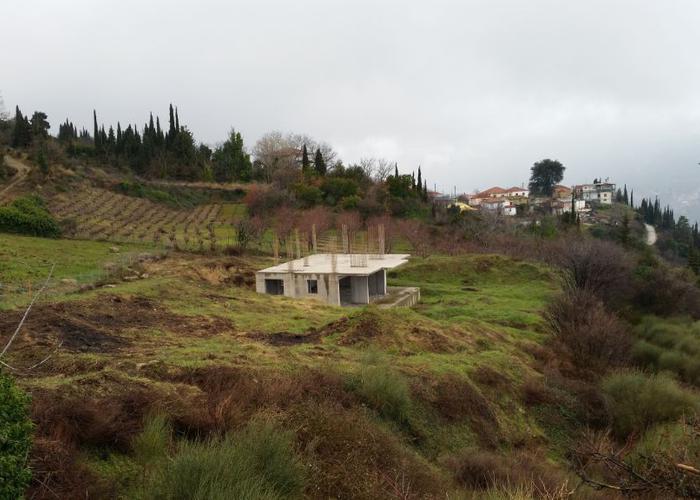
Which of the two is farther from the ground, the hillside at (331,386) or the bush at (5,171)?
the bush at (5,171)

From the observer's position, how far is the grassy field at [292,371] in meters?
6.03

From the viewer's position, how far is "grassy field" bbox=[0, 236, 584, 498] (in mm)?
6027

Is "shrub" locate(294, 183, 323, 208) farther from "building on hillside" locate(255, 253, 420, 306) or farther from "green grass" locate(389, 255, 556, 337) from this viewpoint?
"building on hillside" locate(255, 253, 420, 306)

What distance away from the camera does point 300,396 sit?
7484 millimetres

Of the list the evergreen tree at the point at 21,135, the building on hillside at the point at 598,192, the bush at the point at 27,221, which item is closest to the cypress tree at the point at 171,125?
the evergreen tree at the point at 21,135

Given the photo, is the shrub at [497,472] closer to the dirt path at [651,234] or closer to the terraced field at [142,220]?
the terraced field at [142,220]

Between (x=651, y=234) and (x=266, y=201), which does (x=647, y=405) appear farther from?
(x=651, y=234)

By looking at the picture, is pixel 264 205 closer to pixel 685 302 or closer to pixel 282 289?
pixel 282 289

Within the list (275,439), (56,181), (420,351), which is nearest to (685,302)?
(420,351)

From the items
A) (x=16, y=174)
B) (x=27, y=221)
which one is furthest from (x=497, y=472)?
(x=16, y=174)

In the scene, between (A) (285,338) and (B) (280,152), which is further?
(B) (280,152)

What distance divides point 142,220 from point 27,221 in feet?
40.8

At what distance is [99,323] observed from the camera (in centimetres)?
1154

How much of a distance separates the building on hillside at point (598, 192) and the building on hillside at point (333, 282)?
8508cm
